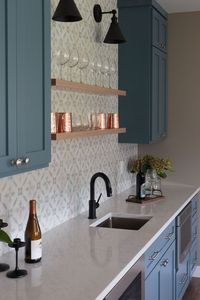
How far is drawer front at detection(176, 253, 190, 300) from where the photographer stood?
12.5 feet

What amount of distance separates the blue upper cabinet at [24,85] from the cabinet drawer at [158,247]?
102 centimetres

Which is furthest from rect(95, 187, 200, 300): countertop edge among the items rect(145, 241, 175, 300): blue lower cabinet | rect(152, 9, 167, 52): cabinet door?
rect(152, 9, 167, 52): cabinet door

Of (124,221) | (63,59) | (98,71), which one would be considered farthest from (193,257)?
(63,59)

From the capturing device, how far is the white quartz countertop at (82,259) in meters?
1.93

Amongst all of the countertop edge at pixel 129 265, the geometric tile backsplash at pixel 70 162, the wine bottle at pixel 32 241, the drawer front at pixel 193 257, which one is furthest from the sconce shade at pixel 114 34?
the drawer front at pixel 193 257

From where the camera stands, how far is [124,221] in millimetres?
3473

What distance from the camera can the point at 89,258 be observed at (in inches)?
93.7

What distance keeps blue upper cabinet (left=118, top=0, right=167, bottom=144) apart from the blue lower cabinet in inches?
47.1

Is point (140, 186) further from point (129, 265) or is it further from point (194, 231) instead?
point (129, 265)

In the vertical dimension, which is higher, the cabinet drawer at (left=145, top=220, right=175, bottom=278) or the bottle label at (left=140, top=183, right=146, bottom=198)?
the bottle label at (left=140, top=183, right=146, bottom=198)

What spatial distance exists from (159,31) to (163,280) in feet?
7.82

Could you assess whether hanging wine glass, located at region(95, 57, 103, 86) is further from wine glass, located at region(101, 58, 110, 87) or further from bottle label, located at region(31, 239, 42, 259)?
bottle label, located at region(31, 239, 42, 259)

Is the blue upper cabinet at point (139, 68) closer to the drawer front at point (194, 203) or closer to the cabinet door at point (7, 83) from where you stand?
the drawer front at point (194, 203)

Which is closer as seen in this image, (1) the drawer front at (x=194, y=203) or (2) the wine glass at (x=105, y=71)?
(2) the wine glass at (x=105, y=71)
